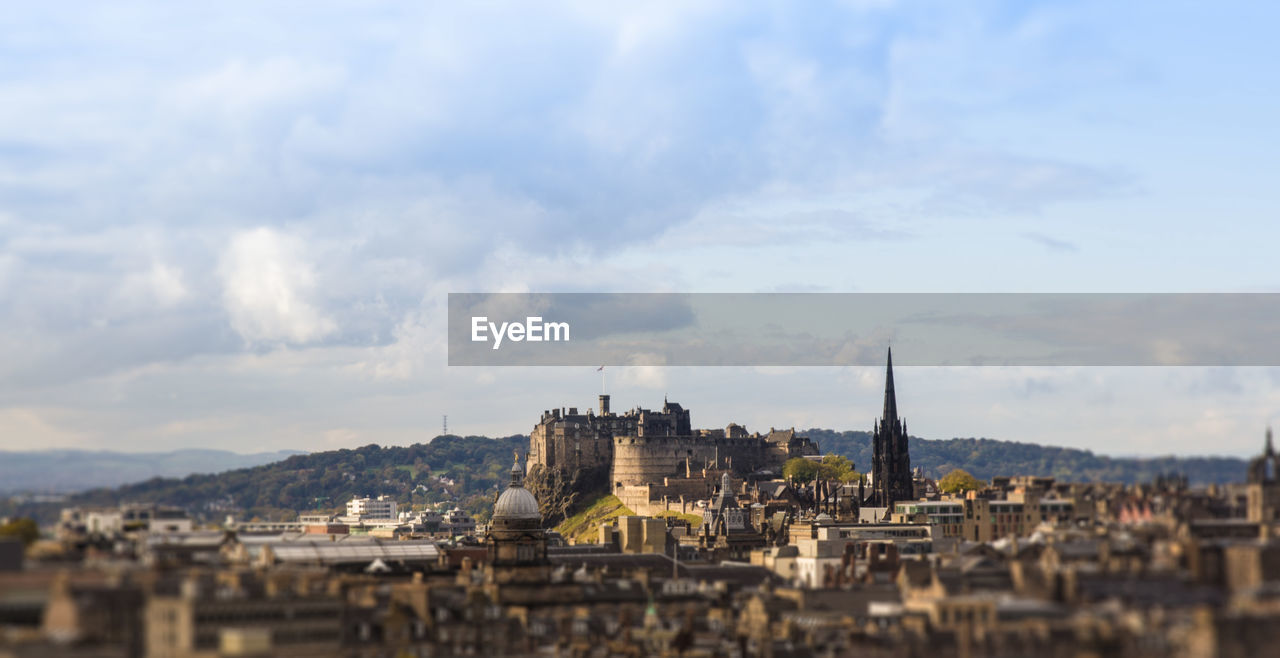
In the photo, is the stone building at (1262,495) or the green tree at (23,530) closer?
the green tree at (23,530)

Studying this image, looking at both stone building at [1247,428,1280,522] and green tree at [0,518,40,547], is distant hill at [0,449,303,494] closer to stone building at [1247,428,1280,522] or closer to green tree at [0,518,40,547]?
green tree at [0,518,40,547]

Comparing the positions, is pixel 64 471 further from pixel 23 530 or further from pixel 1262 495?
pixel 1262 495

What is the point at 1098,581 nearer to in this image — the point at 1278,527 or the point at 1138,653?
the point at 1138,653

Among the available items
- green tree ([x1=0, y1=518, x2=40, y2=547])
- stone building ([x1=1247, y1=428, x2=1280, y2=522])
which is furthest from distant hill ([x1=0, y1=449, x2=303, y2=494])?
stone building ([x1=1247, y1=428, x2=1280, y2=522])

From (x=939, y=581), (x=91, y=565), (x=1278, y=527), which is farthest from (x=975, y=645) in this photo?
(x=1278, y=527)

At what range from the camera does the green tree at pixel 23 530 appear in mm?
155875

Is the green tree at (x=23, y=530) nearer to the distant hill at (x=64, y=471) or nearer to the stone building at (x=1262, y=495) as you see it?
the distant hill at (x=64, y=471)

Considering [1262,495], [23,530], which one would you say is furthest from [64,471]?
[1262,495]

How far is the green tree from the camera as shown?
511ft

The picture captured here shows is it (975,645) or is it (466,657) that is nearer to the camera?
(975,645)

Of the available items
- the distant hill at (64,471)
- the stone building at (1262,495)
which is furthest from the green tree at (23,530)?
the stone building at (1262,495)

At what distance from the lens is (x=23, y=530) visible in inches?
6393

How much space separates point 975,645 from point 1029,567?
31598 millimetres

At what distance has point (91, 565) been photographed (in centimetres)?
13138
